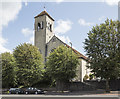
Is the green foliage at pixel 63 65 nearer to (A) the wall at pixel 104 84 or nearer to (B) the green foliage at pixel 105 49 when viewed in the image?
(B) the green foliage at pixel 105 49

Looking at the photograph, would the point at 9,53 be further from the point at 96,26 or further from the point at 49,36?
the point at 96,26

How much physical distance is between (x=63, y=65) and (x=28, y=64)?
8.60m

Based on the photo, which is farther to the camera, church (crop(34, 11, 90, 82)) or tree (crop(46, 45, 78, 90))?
church (crop(34, 11, 90, 82))

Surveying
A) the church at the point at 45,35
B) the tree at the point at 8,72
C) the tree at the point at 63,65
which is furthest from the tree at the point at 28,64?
the church at the point at 45,35

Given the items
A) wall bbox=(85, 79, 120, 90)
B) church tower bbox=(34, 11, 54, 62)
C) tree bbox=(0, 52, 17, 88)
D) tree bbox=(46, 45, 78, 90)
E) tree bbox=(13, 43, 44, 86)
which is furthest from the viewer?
church tower bbox=(34, 11, 54, 62)

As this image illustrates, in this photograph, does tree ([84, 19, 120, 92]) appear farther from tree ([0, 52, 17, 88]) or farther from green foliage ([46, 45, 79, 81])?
tree ([0, 52, 17, 88])

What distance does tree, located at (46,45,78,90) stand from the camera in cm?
2692

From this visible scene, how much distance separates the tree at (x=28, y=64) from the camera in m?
29.9

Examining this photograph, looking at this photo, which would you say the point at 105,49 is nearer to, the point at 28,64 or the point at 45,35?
the point at 28,64

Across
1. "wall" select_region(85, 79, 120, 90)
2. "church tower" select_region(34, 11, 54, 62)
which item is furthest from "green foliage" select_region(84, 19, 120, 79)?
"church tower" select_region(34, 11, 54, 62)

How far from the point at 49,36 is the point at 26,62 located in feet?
50.6

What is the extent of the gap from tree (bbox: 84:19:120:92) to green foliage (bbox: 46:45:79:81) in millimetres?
3717

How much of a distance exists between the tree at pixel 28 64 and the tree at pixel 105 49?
1194 centimetres

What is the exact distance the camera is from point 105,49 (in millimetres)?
24969
